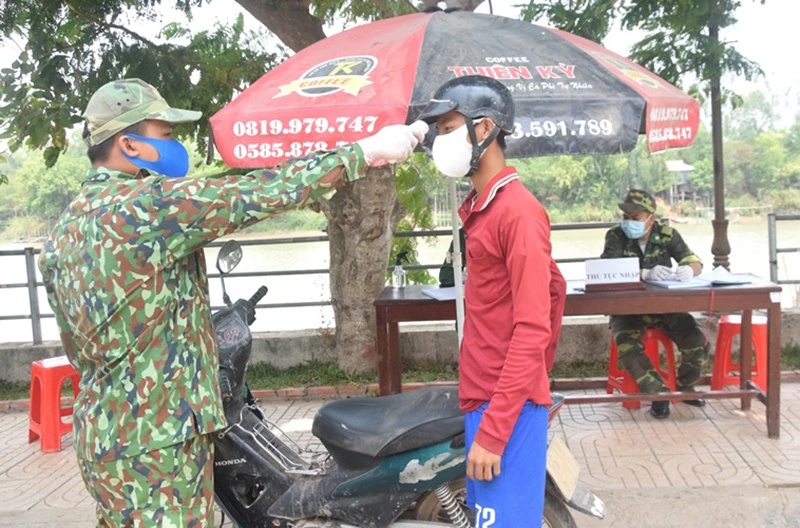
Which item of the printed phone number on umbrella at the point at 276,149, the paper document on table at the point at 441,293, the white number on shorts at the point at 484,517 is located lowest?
the white number on shorts at the point at 484,517

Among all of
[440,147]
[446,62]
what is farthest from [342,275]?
[440,147]

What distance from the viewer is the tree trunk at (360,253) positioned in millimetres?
5613

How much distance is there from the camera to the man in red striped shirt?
198 cm

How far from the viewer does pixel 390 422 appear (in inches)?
104

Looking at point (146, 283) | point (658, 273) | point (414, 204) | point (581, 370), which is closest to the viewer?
point (146, 283)

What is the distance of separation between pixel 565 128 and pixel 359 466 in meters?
1.61

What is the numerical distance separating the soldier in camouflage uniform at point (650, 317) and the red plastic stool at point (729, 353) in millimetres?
231

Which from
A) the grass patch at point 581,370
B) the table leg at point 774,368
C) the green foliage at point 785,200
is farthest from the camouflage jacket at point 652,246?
the green foliage at point 785,200

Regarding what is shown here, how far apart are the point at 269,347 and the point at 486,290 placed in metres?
4.49

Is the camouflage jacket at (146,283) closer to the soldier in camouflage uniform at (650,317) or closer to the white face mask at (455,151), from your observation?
the white face mask at (455,151)

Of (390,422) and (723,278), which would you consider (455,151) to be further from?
(723,278)

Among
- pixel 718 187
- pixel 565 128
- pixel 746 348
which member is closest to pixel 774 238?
pixel 718 187

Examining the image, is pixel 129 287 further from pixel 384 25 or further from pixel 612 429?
pixel 612 429

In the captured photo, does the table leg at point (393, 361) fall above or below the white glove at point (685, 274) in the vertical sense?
below
